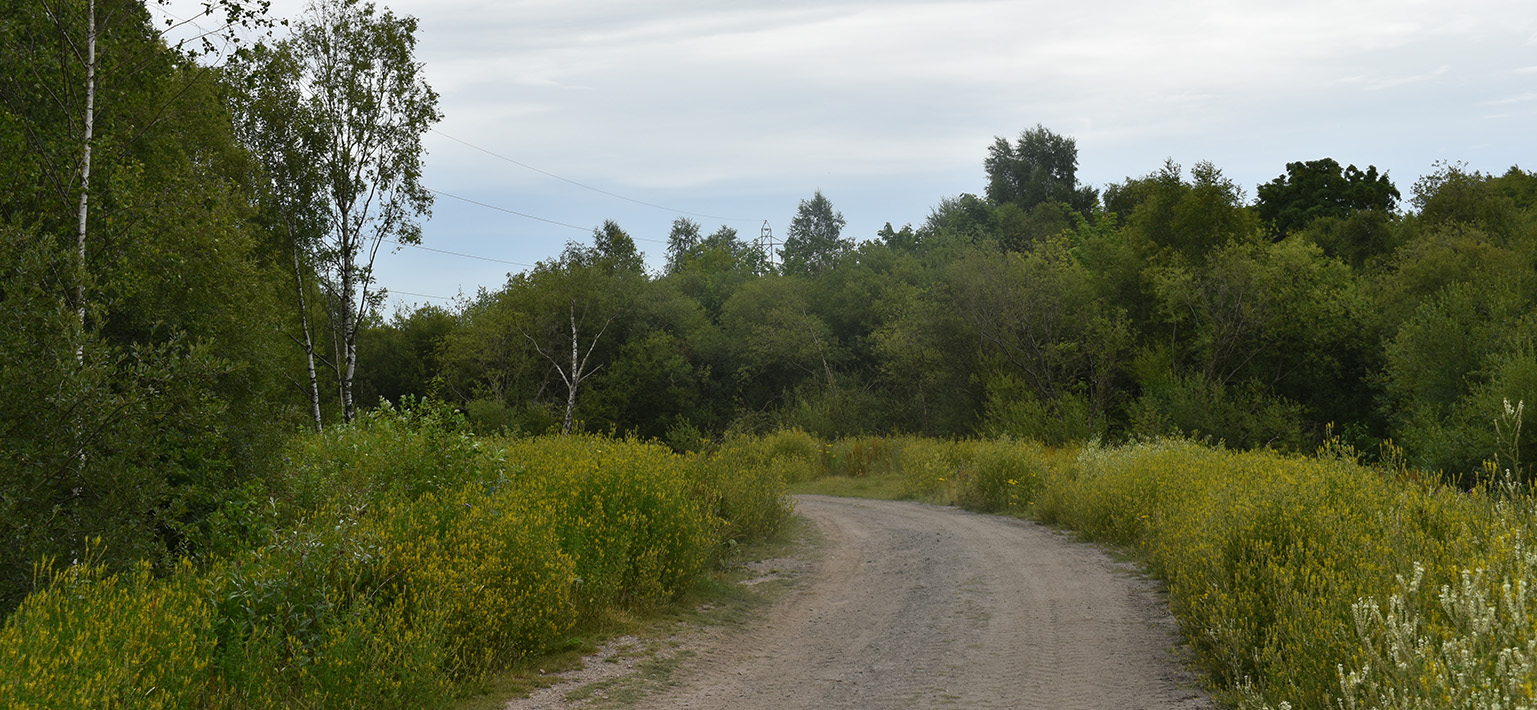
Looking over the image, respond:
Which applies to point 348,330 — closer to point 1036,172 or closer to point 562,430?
point 562,430

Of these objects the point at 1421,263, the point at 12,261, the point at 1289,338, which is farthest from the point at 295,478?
the point at 1421,263

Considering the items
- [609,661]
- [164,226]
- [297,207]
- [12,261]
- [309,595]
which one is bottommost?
[609,661]

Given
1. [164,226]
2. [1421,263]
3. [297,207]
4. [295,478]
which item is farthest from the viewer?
[1421,263]

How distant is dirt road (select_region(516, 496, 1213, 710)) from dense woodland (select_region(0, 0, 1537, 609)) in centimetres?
300

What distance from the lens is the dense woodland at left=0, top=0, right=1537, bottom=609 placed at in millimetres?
8000

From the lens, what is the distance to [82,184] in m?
10.1

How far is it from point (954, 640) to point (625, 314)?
35697 mm

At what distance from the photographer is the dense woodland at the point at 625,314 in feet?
26.2

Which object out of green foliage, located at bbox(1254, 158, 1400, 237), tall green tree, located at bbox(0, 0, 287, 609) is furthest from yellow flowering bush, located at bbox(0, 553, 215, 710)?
green foliage, located at bbox(1254, 158, 1400, 237)

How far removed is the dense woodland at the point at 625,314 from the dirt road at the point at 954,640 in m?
3.00

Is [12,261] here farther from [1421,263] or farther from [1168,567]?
[1421,263]

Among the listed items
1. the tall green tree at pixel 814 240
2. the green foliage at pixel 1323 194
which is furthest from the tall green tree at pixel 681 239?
the green foliage at pixel 1323 194

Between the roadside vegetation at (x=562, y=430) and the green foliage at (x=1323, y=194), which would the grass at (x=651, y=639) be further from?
the green foliage at (x=1323, y=194)

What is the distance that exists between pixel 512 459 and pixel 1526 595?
344 inches
